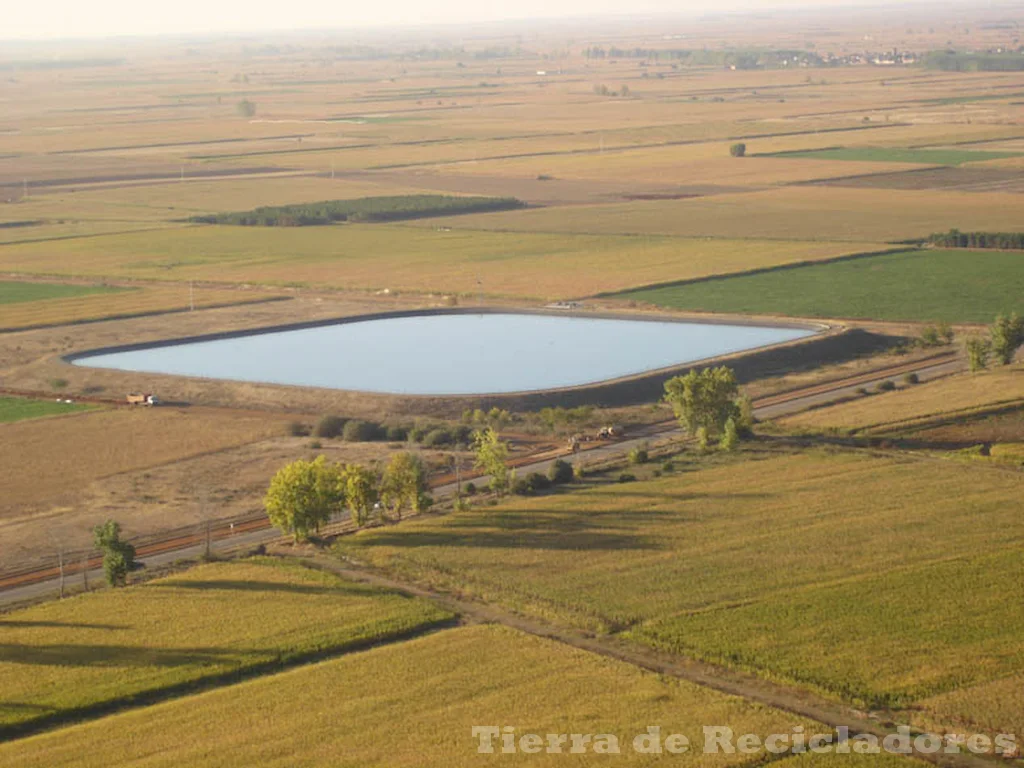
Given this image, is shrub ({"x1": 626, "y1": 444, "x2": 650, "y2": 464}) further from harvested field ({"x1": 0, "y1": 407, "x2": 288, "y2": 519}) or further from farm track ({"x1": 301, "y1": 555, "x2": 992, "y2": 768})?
farm track ({"x1": 301, "y1": 555, "x2": 992, "y2": 768})

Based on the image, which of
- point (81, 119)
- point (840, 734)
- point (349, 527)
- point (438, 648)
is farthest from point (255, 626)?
point (81, 119)

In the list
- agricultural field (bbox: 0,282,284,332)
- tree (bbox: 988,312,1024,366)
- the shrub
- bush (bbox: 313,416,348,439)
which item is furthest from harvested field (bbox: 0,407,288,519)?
tree (bbox: 988,312,1024,366)

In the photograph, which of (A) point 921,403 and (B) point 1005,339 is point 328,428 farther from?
(B) point 1005,339

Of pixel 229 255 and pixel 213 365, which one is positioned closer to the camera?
pixel 213 365

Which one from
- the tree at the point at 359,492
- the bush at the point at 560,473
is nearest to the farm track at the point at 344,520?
the tree at the point at 359,492

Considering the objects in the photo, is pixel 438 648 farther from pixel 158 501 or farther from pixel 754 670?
pixel 158 501
